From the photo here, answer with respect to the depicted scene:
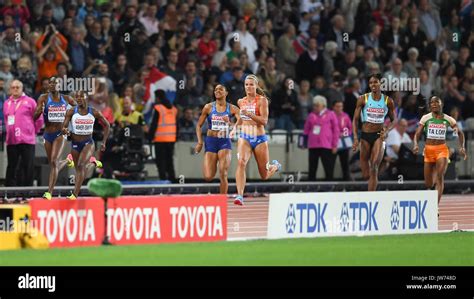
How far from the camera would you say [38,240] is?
18.3m

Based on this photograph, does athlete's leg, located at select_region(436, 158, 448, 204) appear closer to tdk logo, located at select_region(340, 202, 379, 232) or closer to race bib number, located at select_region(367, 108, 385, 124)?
race bib number, located at select_region(367, 108, 385, 124)

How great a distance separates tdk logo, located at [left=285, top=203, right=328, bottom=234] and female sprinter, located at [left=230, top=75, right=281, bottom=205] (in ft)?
14.6

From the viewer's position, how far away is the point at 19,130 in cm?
2838

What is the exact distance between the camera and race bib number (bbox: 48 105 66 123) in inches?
1065

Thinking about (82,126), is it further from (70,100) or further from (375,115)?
(375,115)

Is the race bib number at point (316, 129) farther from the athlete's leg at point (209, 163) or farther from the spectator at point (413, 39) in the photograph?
the athlete's leg at point (209, 163)

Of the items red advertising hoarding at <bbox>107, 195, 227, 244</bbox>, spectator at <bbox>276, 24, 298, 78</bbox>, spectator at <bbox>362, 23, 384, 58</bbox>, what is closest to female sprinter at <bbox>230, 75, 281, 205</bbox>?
red advertising hoarding at <bbox>107, 195, 227, 244</bbox>

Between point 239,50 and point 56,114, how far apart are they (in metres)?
7.27

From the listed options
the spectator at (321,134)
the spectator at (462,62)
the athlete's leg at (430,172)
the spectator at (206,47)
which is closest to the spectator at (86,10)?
the spectator at (206,47)

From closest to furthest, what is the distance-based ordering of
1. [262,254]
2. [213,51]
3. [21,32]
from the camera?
1. [262,254]
2. [21,32]
3. [213,51]

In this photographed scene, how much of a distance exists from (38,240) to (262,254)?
113 inches

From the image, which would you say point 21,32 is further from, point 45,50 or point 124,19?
point 124,19
